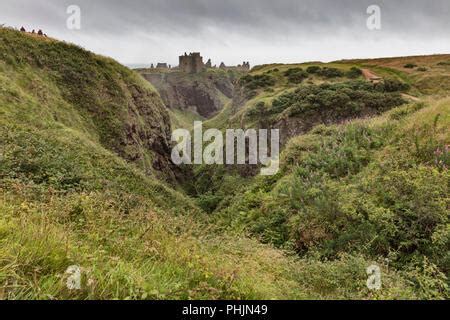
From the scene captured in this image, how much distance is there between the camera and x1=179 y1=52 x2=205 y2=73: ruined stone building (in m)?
127

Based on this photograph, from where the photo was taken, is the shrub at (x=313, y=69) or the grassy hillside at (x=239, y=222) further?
the shrub at (x=313, y=69)

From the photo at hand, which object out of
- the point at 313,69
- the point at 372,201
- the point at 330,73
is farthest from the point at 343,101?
the point at 372,201

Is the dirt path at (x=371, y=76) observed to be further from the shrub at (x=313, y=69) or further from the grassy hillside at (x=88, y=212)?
the grassy hillside at (x=88, y=212)

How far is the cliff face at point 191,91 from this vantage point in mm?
115012

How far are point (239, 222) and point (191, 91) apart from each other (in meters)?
111

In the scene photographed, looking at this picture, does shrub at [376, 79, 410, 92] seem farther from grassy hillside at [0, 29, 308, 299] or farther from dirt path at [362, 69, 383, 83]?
grassy hillside at [0, 29, 308, 299]

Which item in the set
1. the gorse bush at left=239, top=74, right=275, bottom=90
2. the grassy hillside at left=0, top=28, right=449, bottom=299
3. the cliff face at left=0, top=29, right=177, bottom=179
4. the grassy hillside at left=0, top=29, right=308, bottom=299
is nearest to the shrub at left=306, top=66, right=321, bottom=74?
the gorse bush at left=239, top=74, right=275, bottom=90

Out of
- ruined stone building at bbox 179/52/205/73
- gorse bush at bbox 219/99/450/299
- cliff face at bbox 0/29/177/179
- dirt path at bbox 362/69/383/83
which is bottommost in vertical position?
gorse bush at bbox 219/99/450/299

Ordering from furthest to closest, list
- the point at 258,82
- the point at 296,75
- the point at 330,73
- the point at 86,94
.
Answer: the point at 258,82 → the point at 296,75 → the point at 330,73 → the point at 86,94

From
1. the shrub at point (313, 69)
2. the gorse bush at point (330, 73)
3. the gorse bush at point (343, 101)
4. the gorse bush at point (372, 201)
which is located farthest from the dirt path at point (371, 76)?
the gorse bush at point (372, 201)

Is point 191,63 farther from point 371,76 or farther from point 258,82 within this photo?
point 371,76

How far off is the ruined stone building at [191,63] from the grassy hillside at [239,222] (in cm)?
10823

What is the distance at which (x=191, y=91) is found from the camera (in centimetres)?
11988

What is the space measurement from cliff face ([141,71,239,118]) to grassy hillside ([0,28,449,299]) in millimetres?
92654
